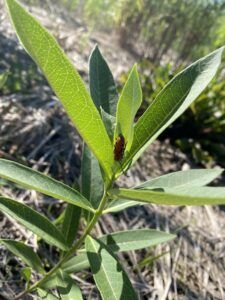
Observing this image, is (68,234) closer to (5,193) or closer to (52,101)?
(5,193)

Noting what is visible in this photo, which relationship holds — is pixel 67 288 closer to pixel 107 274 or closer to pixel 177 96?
pixel 107 274

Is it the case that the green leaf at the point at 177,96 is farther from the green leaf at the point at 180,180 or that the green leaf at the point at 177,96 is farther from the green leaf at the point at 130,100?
the green leaf at the point at 180,180

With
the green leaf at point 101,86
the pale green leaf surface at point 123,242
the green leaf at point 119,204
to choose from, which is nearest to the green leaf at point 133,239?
the pale green leaf surface at point 123,242

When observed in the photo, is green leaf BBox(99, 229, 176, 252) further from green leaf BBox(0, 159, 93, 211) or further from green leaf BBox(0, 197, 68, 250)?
green leaf BBox(0, 159, 93, 211)

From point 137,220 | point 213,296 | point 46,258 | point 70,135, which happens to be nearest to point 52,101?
point 70,135

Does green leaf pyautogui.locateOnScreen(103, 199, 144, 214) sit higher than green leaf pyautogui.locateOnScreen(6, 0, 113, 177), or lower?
lower

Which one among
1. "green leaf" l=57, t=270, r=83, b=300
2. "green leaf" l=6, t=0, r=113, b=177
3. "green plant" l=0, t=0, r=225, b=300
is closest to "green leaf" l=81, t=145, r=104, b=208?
"green plant" l=0, t=0, r=225, b=300
